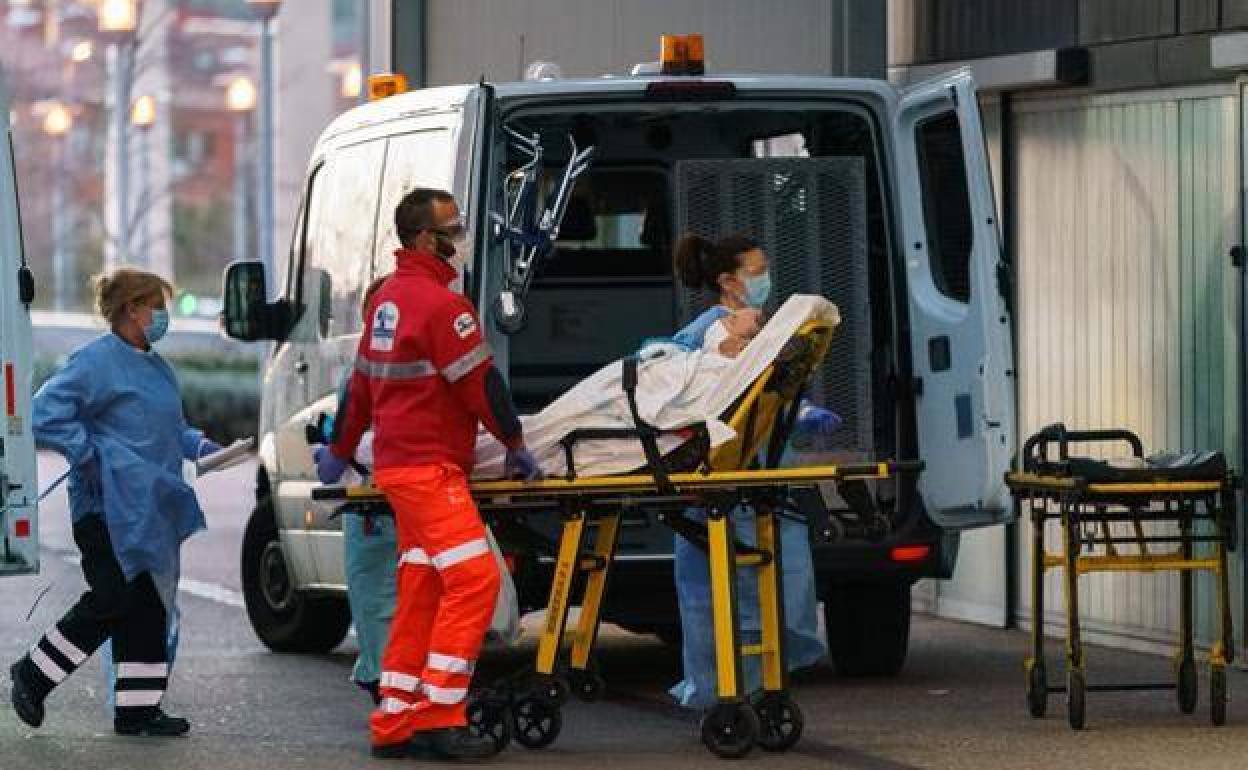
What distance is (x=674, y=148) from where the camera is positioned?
13.4m

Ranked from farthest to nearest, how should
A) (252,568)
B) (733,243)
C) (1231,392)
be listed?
1. (252,568)
2. (1231,392)
3. (733,243)

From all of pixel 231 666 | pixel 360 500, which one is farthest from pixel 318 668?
pixel 360 500

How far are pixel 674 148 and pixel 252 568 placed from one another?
2676 millimetres

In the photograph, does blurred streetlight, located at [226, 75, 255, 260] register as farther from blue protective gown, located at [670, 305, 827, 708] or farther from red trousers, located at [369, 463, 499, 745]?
red trousers, located at [369, 463, 499, 745]

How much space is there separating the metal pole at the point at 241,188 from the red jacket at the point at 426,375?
4926cm

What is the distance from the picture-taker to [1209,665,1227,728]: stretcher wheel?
11.2m

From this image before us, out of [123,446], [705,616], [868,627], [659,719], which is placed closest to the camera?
[705,616]

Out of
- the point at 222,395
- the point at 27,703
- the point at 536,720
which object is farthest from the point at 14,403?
the point at 222,395

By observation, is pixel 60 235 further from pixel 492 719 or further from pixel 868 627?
pixel 492 719

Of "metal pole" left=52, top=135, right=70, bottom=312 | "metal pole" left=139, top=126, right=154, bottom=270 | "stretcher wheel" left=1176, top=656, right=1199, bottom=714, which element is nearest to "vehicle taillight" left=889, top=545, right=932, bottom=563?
"stretcher wheel" left=1176, top=656, right=1199, bottom=714

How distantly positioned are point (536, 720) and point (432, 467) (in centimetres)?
92

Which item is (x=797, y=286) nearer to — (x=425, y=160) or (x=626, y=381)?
(x=425, y=160)

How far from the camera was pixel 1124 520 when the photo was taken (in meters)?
11.1

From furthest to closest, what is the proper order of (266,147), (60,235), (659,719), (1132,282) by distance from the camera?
(60,235)
(266,147)
(1132,282)
(659,719)
